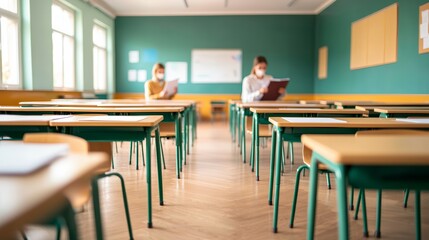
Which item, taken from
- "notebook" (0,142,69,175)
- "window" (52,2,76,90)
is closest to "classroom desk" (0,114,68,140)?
"notebook" (0,142,69,175)

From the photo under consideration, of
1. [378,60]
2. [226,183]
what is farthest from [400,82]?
[226,183]

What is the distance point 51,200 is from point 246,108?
3.56 m

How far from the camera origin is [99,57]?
9.88m

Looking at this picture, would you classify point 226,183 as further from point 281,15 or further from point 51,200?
point 281,15

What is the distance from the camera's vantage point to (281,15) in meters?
10.5

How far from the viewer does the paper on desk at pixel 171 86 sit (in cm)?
523

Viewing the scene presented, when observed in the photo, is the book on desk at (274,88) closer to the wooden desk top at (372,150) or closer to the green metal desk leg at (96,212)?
the wooden desk top at (372,150)

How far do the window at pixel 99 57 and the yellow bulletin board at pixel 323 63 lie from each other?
18.3 feet

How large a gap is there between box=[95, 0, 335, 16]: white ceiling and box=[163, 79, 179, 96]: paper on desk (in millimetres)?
4536

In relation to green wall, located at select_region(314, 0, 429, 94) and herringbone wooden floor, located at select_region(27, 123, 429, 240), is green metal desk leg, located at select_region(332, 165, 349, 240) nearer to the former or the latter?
herringbone wooden floor, located at select_region(27, 123, 429, 240)

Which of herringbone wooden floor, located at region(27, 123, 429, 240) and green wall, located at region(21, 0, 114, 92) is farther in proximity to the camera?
green wall, located at region(21, 0, 114, 92)

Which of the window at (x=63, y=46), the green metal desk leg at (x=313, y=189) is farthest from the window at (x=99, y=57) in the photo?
the green metal desk leg at (x=313, y=189)

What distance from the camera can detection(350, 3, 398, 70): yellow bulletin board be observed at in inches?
236

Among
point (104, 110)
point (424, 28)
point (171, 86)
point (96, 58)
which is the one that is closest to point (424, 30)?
point (424, 28)
